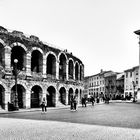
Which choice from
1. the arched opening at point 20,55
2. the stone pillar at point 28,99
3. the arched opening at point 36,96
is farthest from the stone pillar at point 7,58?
the arched opening at point 36,96

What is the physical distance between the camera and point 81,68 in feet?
143

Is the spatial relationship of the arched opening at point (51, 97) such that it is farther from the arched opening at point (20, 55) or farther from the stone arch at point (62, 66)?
the arched opening at point (20, 55)

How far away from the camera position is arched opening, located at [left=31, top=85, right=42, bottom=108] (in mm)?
30967

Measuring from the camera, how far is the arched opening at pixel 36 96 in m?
31.0

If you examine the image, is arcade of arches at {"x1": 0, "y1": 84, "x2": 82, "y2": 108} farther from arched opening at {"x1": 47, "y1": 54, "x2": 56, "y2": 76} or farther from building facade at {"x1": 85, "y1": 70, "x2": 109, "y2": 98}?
building facade at {"x1": 85, "y1": 70, "x2": 109, "y2": 98}

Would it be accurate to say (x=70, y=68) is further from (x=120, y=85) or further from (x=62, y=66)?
(x=120, y=85)

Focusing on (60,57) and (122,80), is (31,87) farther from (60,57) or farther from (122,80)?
(122,80)

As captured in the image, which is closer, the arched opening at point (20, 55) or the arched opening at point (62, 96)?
the arched opening at point (20, 55)

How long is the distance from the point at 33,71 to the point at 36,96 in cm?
310

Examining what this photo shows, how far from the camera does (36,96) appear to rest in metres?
31.4

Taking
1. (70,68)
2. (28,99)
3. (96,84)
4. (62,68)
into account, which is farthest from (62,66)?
(96,84)

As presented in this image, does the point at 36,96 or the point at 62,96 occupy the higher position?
the point at 36,96

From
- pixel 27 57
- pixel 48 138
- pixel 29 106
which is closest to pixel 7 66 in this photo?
pixel 27 57

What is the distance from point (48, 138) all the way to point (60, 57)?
27.7m
